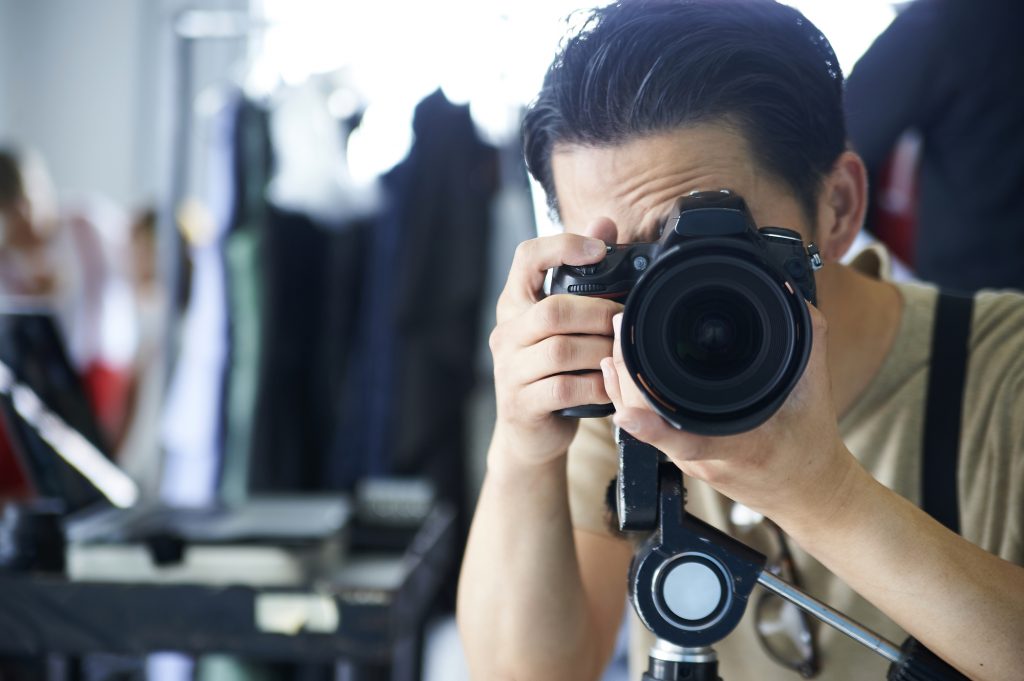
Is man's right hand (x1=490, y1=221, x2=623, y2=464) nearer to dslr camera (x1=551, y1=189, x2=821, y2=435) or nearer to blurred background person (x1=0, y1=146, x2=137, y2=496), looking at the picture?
dslr camera (x1=551, y1=189, x2=821, y2=435)

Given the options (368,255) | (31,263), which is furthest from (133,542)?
(31,263)

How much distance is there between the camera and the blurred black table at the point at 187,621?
92cm

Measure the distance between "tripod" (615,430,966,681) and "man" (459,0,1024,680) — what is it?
26 millimetres

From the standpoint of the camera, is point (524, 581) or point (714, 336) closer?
point (714, 336)

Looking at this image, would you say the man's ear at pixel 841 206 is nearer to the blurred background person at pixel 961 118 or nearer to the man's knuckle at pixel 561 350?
the man's knuckle at pixel 561 350

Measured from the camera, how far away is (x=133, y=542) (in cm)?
102

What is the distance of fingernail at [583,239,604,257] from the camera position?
61 cm

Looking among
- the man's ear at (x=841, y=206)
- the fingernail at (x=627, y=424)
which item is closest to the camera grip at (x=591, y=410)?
the fingernail at (x=627, y=424)

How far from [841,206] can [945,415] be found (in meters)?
0.17

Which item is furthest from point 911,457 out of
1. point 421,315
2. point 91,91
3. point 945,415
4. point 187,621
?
point 91,91

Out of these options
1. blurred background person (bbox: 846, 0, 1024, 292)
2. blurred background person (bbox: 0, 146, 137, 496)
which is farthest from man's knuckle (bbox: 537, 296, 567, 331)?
blurred background person (bbox: 0, 146, 137, 496)

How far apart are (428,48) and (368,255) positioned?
0.69 meters

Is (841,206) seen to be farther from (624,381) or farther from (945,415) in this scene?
(624,381)

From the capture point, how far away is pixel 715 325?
1.77 feet
